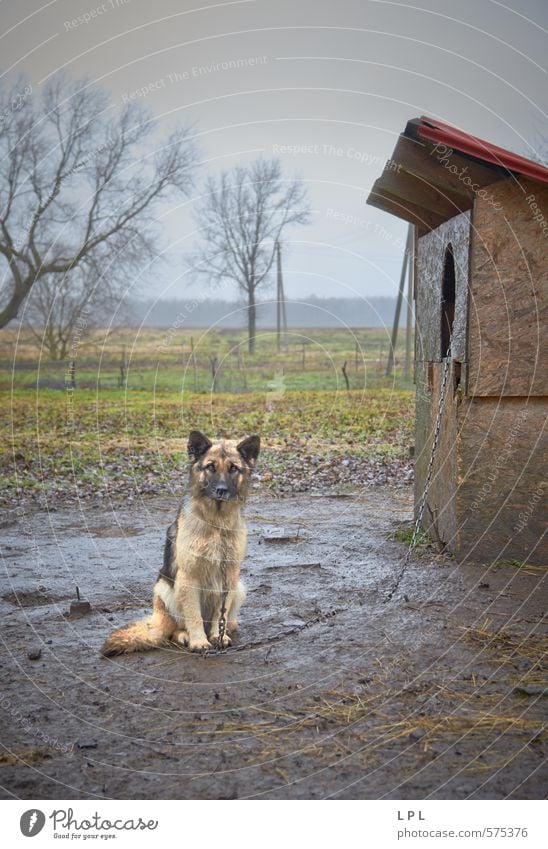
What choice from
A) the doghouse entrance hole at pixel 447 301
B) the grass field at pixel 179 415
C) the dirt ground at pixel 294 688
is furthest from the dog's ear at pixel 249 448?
the grass field at pixel 179 415

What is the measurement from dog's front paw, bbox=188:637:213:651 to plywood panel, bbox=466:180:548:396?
340 cm

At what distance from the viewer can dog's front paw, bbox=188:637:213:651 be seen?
18.4 feet

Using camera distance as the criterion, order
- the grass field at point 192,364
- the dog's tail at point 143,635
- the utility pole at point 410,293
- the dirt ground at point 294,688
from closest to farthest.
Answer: the dirt ground at point 294,688, the dog's tail at point 143,635, the utility pole at point 410,293, the grass field at point 192,364

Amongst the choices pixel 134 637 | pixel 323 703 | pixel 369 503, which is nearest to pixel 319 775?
pixel 323 703

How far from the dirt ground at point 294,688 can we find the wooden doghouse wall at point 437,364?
66cm

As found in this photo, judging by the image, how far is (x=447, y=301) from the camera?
26.8ft

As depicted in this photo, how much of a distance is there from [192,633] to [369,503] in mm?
5749

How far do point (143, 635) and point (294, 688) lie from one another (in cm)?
132

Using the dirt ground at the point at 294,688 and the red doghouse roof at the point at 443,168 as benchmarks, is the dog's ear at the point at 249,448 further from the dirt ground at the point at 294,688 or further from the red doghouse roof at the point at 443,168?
the red doghouse roof at the point at 443,168

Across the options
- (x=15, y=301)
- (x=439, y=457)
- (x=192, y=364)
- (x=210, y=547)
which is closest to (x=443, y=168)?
(x=439, y=457)

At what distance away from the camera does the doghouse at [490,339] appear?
684 centimetres

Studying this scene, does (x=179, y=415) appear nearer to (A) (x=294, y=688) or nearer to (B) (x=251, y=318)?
(B) (x=251, y=318)

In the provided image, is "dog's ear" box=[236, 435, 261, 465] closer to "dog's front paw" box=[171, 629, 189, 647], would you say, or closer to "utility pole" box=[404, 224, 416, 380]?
"dog's front paw" box=[171, 629, 189, 647]

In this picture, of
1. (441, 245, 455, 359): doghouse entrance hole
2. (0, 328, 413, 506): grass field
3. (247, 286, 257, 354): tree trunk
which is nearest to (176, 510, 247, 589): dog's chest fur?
(441, 245, 455, 359): doghouse entrance hole
